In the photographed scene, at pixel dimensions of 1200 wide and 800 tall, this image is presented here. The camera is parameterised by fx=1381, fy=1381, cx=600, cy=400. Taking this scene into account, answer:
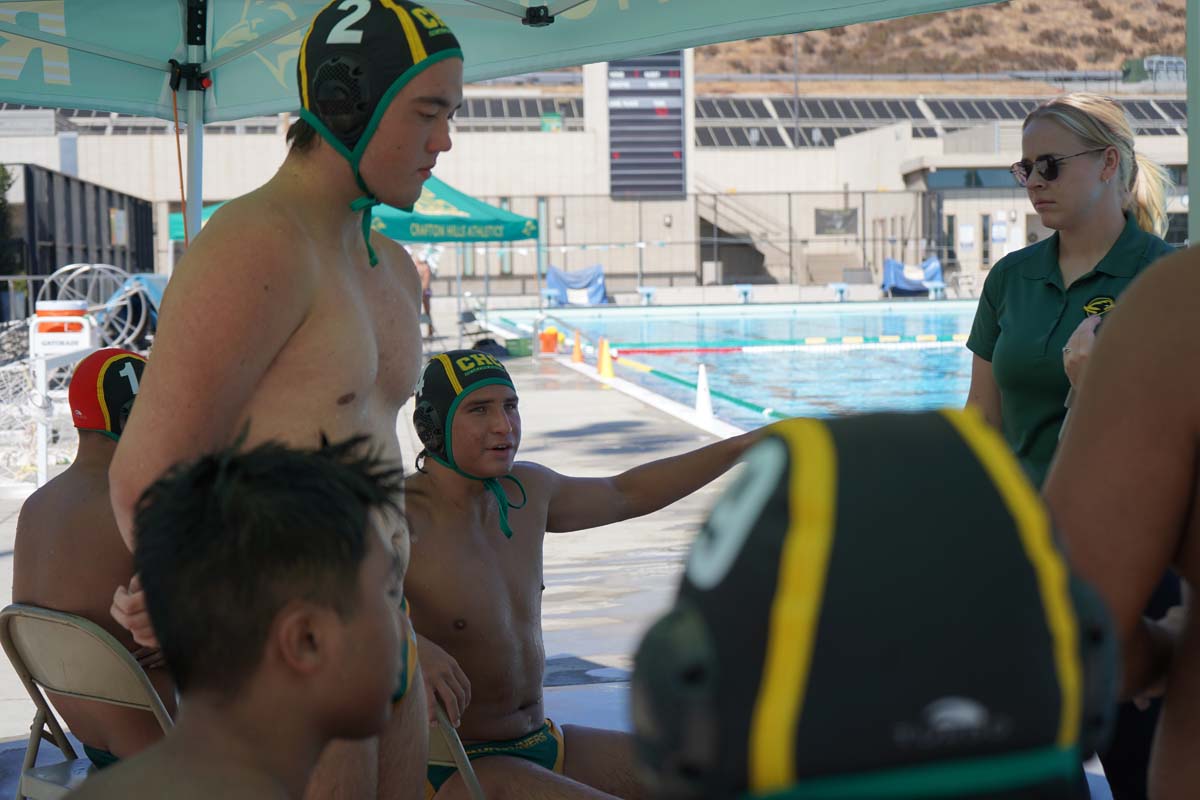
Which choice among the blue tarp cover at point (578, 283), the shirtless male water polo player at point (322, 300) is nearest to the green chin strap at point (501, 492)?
the shirtless male water polo player at point (322, 300)

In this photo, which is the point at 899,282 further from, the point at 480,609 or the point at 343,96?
the point at 343,96

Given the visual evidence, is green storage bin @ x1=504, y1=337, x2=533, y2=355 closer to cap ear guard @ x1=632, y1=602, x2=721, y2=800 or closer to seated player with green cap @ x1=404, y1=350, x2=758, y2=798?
seated player with green cap @ x1=404, y1=350, x2=758, y2=798

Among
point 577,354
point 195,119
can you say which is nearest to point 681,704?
point 195,119

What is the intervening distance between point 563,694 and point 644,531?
3164 millimetres

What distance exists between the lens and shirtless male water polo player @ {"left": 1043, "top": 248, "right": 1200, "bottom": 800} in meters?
1.15

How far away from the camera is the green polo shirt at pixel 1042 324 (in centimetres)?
300

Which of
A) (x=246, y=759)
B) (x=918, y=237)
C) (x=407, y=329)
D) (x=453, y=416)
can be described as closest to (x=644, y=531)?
(x=453, y=416)

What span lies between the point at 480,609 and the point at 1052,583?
235 centimetres

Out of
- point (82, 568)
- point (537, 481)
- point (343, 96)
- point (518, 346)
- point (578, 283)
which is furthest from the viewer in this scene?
point (578, 283)

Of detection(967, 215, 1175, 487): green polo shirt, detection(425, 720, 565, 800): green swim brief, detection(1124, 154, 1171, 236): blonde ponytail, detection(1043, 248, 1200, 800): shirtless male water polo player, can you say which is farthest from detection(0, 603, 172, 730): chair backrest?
detection(1124, 154, 1171, 236): blonde ponytail

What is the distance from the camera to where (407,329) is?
2.15 metres

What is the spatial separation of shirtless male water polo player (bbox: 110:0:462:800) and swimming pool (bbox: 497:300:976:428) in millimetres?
8119

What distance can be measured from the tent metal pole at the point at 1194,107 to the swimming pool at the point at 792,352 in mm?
7184

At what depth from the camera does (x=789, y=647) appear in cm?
73
